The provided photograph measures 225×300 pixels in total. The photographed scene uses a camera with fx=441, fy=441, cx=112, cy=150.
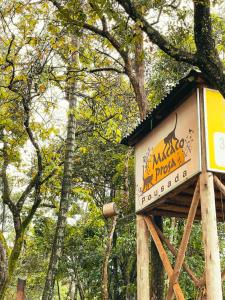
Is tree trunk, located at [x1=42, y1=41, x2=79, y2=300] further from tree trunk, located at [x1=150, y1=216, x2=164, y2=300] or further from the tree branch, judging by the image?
the tree branch

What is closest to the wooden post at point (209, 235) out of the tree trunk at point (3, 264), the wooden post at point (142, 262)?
the wooden post at point (142, 262)

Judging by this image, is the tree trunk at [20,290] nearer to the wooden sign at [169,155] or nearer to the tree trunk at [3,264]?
the wooden sign at [169,155]

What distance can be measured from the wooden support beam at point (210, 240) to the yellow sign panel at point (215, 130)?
0.22 meters

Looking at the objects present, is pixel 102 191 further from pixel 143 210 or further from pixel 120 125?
pixel 143 210

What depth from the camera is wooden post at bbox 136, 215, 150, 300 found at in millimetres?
7223

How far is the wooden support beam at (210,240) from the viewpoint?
5.29 meters

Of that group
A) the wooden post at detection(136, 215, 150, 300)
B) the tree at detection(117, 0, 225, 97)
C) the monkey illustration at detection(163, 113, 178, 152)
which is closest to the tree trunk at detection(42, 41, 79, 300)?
the wooden post at detection(136, 215, 150, 300)

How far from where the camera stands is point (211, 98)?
20.4 feet

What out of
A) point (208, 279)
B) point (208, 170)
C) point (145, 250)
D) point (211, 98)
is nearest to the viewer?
point (208, 279)

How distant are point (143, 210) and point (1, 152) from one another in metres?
4.83

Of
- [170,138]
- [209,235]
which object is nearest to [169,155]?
[170,138]

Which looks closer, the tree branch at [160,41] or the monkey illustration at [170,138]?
the tree branch at [160,41]

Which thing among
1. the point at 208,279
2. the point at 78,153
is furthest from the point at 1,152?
the point at 208,279

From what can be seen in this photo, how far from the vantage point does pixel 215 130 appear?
19.7 feet
